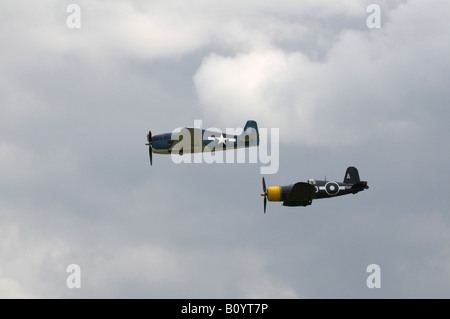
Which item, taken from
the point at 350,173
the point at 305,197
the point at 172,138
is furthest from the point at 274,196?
the point at 172,138

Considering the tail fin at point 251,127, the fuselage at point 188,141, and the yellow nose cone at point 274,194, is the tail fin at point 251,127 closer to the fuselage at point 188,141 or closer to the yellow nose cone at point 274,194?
the fuselage at point 188,141

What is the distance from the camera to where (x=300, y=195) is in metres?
64.2

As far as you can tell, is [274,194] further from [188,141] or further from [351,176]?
[188,141]

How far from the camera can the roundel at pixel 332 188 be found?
216 feet

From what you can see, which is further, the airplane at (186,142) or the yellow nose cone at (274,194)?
the airplane at (186,142)

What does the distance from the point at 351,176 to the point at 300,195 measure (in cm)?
747

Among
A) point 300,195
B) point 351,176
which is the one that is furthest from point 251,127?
point 300,195

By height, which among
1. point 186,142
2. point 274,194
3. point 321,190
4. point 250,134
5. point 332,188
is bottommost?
point 274,194

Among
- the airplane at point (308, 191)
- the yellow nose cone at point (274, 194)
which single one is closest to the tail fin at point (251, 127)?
the airplane at point (308, 191)

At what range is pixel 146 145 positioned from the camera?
7431cm

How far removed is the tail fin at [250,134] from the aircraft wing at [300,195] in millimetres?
14403
